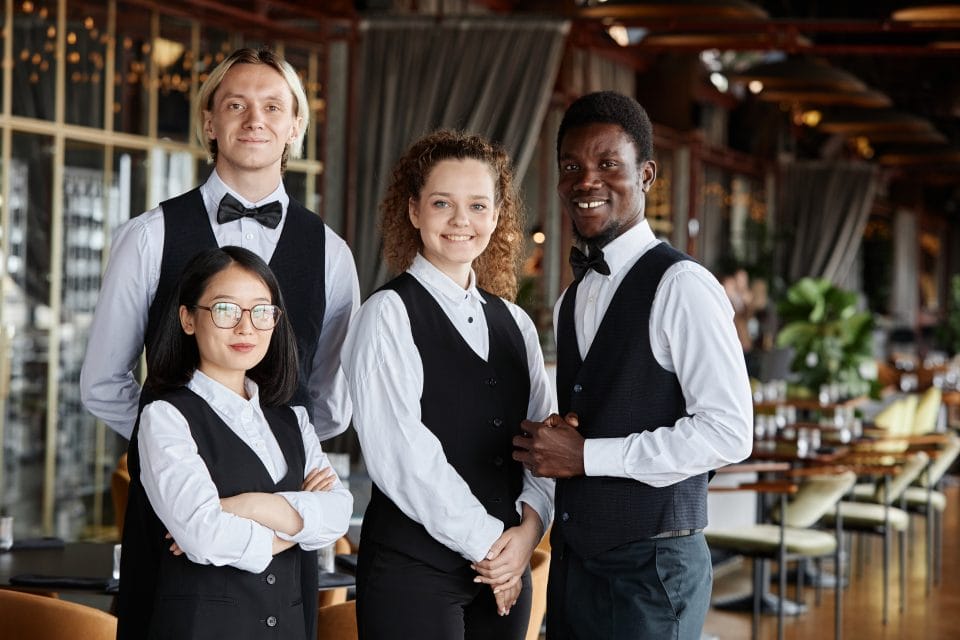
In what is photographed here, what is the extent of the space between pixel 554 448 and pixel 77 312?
5.24 metres

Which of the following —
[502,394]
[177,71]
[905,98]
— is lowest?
[502,394]

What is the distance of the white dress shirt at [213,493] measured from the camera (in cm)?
220

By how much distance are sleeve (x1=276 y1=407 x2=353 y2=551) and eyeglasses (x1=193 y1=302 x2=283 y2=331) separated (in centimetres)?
23

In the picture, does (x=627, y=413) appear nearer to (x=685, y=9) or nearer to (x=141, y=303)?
(x=141, y=303)

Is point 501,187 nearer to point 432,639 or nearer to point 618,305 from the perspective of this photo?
point 618,305

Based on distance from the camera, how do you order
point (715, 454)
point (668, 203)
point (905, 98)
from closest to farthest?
1. point (715, 454)
2. point (668, 203)
3. point (905, 98)

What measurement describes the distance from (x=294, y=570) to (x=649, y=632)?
0.67m

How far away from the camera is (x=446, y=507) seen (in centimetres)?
237

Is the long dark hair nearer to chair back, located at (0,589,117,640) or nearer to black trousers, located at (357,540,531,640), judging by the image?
black trousers, located at (357,540,531,640)

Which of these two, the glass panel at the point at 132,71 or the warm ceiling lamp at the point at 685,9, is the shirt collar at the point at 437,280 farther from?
the glass panel at the point at 132,71

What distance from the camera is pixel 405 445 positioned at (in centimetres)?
238

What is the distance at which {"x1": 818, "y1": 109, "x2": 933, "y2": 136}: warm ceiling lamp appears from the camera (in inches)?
466

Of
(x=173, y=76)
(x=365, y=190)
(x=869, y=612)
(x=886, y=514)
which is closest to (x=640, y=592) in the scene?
(x=886, y=514)

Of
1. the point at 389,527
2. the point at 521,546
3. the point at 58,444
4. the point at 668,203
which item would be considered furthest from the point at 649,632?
the point at 668,203
